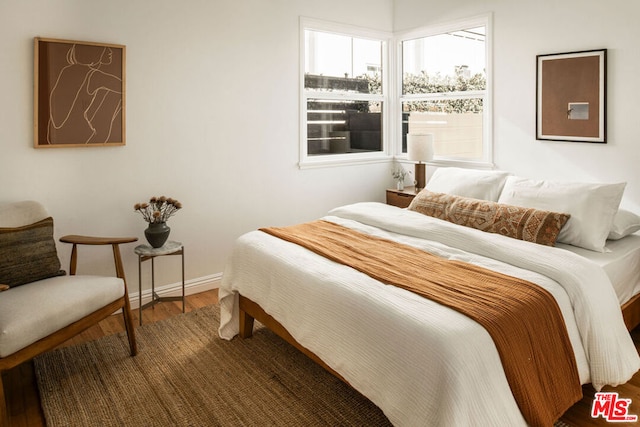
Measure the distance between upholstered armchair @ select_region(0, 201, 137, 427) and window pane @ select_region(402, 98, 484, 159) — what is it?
3.05 m

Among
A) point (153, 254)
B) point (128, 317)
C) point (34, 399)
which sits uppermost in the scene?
point (153, 254)

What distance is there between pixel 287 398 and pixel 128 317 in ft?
3.53

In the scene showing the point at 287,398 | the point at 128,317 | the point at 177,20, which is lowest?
the point at 287,398

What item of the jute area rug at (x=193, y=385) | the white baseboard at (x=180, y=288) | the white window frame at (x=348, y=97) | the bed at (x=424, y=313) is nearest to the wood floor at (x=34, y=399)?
the jute area rug at (x=193, y=385)

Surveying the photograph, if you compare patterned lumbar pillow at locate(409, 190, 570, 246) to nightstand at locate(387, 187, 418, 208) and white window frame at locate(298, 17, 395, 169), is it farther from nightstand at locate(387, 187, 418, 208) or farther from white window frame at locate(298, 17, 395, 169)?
white window frame at locate(298, 17, 395, 169)

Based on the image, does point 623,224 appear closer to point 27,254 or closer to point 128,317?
point 128,317

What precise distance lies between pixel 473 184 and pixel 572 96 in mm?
983

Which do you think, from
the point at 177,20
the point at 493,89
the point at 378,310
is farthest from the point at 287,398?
the point at 493,89

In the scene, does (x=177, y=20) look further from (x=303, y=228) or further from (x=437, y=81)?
(x=437, y=81)

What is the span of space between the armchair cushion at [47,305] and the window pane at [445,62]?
3404 millimetres

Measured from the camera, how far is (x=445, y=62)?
4.68m

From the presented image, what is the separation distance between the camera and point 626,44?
132 inches

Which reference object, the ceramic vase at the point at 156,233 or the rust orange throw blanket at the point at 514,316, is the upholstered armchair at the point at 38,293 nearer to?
the ceramic vase at the point at 156,233

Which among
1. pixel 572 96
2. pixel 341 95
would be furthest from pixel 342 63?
pixel 572 96
